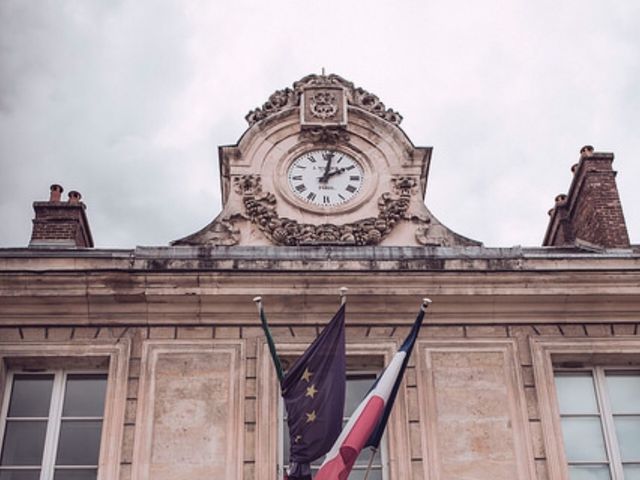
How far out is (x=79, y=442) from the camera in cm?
920

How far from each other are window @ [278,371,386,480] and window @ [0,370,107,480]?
1.66 m

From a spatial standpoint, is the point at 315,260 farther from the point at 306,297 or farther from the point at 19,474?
the point at 19,474

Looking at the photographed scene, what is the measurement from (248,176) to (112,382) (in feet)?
9.04

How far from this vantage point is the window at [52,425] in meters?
9.03

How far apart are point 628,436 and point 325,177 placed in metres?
4.03

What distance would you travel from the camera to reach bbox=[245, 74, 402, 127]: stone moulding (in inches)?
449

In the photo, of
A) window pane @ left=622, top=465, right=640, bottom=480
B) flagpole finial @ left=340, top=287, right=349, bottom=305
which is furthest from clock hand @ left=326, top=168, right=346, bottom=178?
window pane @ left=622, top=465, right=640, bottom=480

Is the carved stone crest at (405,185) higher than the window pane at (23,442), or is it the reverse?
the carved stone crest at (405,185)

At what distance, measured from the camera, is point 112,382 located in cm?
933

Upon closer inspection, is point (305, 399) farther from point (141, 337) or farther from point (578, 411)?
point (578, 411)

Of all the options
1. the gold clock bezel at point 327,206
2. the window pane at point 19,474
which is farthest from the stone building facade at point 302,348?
the gold clock bezel at point 327,206

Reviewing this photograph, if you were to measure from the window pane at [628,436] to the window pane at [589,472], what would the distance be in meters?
0.22

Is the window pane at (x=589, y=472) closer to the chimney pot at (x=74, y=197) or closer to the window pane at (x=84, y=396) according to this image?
the window pane at (x=84, y=396)

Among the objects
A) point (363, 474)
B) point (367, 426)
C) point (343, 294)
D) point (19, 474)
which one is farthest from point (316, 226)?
point (19, 474)
